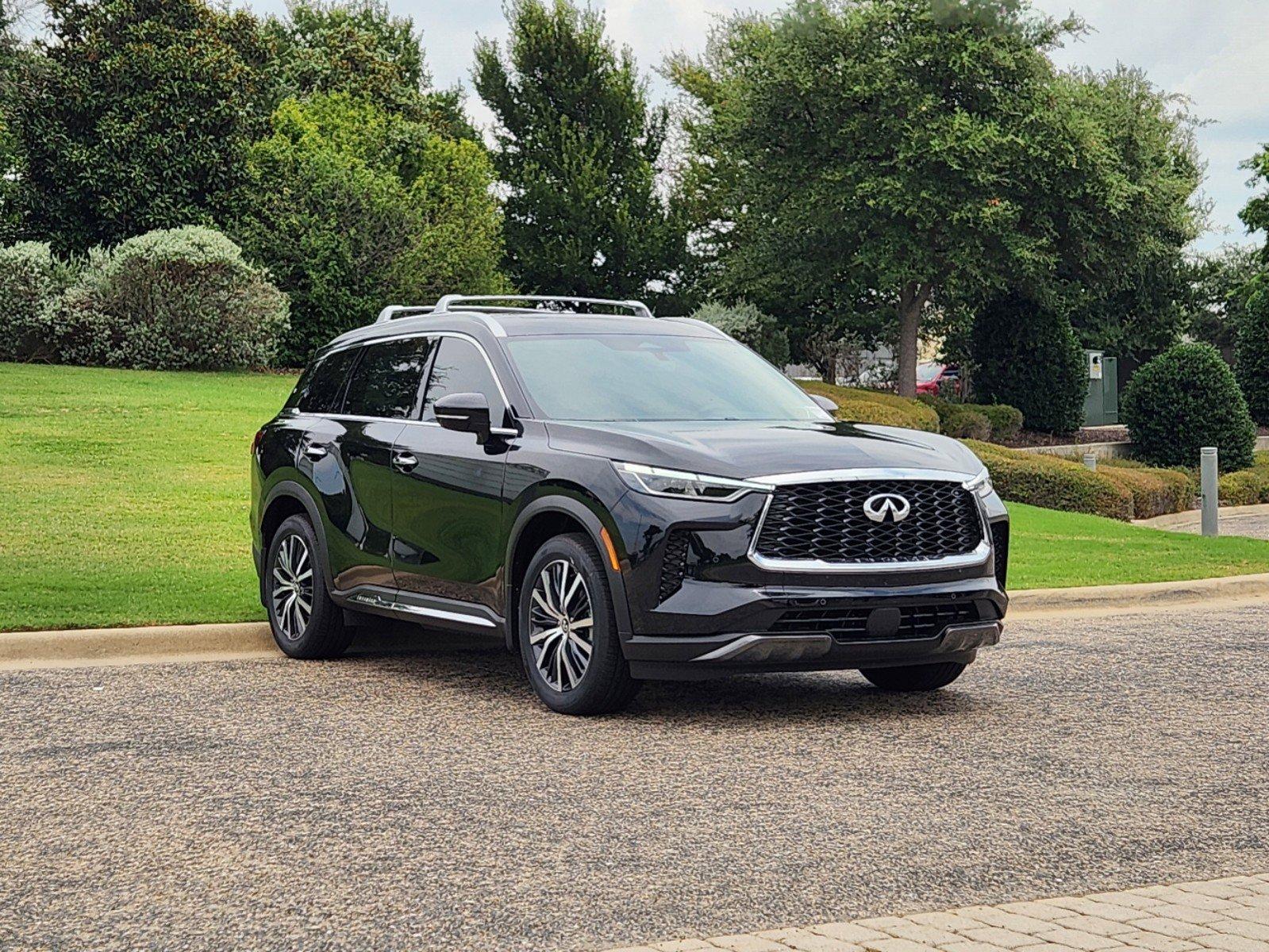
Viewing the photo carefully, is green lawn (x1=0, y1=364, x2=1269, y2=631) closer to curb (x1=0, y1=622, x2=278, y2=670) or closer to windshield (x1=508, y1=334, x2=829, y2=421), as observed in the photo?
curb (x1=0, y1=622, x2=278, y2=670)

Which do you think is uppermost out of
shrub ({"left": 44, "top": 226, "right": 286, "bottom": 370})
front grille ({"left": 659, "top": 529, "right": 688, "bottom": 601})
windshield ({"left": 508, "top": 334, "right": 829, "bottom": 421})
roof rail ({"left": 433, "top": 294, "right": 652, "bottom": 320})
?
shrub ({"left": 44, "top": 226, "right": 286, "bottom": 370})

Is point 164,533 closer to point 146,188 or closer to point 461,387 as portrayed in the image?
point 461,387

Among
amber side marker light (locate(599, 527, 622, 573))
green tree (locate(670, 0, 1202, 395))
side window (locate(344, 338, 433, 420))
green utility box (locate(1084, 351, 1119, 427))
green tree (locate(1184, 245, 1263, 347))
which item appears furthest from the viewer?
green tree (locate(1184, 245, 1263, 347))

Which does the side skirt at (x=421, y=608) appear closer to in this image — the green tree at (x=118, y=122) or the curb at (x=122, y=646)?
the curb at (x=122, y=646)

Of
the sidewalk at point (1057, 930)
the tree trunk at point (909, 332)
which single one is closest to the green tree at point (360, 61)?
the tree trunk at point (909, 332)

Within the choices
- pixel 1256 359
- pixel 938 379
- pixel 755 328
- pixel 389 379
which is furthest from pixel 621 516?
pixel 938 379

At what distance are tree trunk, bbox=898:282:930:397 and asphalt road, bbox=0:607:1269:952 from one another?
111ft

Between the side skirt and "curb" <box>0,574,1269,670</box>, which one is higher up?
the side skirt

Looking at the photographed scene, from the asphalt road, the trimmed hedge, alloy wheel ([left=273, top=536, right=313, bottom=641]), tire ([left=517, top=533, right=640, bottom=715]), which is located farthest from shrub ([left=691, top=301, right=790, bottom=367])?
tire ([left=517, top=533, right=640, bottom=715])

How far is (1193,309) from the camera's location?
55969mm

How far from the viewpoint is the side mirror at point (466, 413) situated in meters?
8.00

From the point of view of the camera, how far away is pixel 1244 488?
99.7ft

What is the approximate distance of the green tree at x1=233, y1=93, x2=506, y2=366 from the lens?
115 ft

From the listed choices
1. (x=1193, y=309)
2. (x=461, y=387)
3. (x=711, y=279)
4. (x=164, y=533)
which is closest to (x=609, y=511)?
(x=461, y=387)
